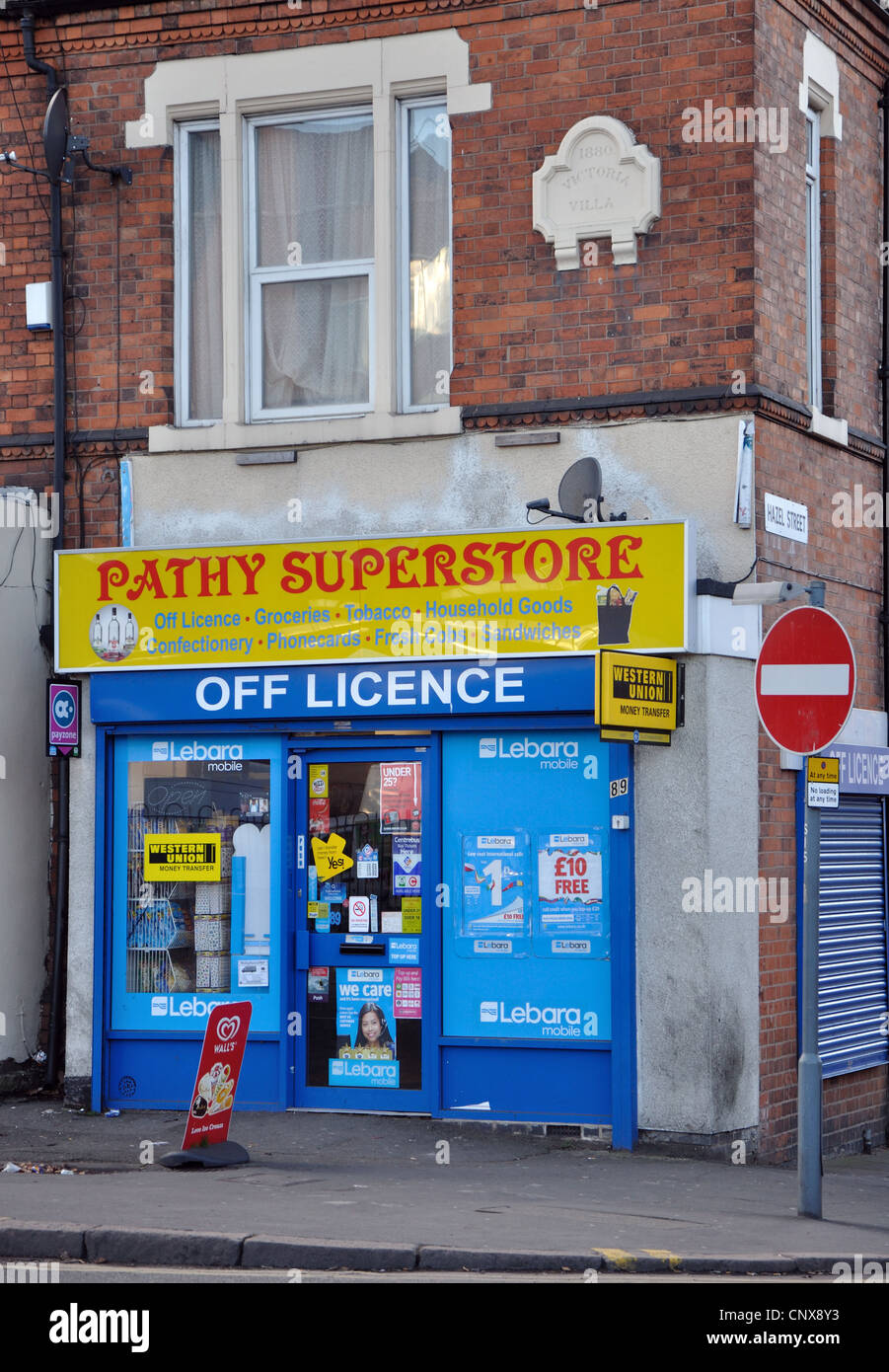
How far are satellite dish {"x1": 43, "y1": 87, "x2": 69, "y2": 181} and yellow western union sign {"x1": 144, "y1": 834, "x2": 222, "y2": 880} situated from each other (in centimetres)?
470

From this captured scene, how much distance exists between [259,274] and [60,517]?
2206 mm

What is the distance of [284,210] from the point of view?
1349 centimetres

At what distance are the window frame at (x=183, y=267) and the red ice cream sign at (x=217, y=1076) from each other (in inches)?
179

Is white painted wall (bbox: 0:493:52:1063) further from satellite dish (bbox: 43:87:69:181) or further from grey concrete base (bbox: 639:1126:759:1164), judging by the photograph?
grey concrete base (bbox: 639:1126:759:1164)

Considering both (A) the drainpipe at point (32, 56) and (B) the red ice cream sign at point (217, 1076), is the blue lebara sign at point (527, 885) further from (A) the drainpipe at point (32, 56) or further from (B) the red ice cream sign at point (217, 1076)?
(A) the drainpipe at point (32, 56)

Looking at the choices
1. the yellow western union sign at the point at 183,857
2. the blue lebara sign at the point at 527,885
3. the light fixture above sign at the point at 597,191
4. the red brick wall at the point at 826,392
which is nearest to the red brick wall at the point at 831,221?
the red brick wall at the point at 826,392

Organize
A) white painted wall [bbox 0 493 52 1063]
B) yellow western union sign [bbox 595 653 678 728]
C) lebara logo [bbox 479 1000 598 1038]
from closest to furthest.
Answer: yellow western union sign [bbox 595 653 678 728]
lebara logo [bbox 479 1000 598 1038]
white painted wall [bbox 0 493 52 1063]

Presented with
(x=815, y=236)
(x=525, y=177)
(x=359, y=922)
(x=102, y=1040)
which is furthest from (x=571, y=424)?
(x=102, y=1040)

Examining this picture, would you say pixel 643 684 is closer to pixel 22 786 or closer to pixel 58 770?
pixel 58 770

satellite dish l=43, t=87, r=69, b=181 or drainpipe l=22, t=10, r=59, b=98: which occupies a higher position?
drainpipe l=22, t=10, r=59, b=98

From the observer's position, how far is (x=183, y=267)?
1362 cm

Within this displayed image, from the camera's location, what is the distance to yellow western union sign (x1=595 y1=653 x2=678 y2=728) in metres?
11.1

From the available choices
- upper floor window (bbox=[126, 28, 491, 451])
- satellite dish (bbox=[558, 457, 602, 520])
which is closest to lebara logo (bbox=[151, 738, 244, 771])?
upper floor window (bbox=[126, 28, 491, 451])

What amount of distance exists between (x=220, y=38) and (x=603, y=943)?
266 inches
